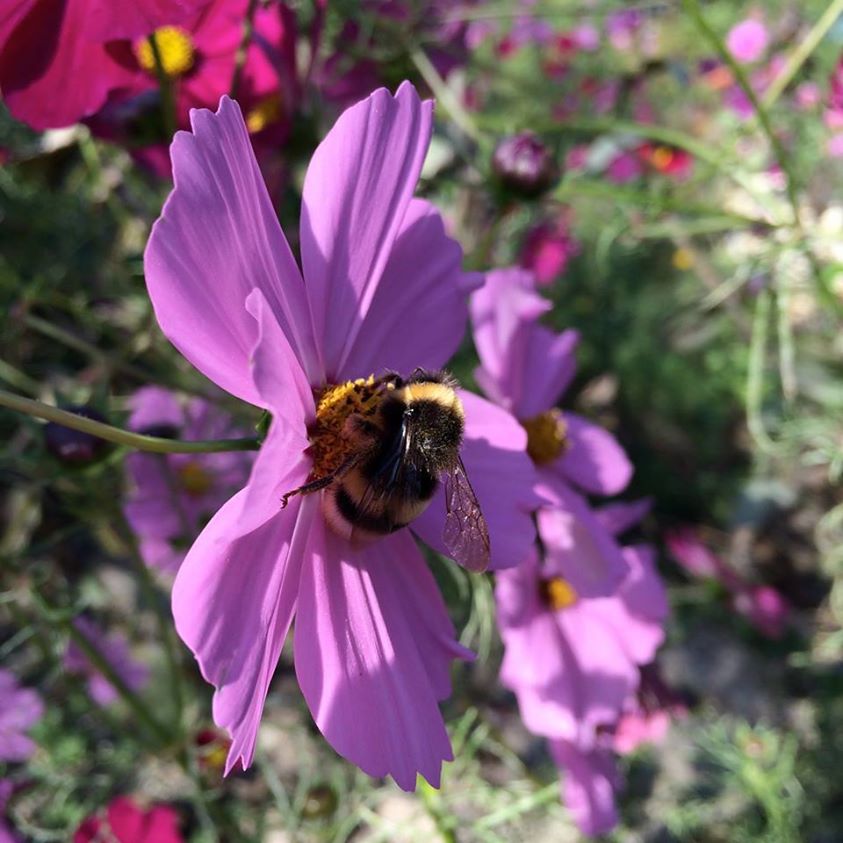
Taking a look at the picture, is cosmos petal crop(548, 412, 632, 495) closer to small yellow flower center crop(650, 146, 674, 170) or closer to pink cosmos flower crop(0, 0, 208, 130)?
pink cosmos flower crop(0, 0, 208, 130)

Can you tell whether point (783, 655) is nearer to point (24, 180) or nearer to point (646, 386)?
point (646, 386)

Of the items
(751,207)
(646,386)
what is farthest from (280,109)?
(751,207)

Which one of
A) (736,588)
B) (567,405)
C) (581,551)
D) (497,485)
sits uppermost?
(497,485)

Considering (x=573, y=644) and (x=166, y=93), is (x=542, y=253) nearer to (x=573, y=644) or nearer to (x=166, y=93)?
(x=573, y=644)

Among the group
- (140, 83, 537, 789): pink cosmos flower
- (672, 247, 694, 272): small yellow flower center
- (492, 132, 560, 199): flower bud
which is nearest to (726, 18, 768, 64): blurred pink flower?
(672, 247, 694, 272): small yellow flower center

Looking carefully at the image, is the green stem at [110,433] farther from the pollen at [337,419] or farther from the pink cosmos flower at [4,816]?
the pink cosmos flower at [4,816]

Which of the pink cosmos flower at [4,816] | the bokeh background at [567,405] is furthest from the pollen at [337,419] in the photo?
the pink cosmos flower at [4,816]

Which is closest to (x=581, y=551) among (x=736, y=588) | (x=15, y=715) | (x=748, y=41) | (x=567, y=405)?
(x=15, y=715)
